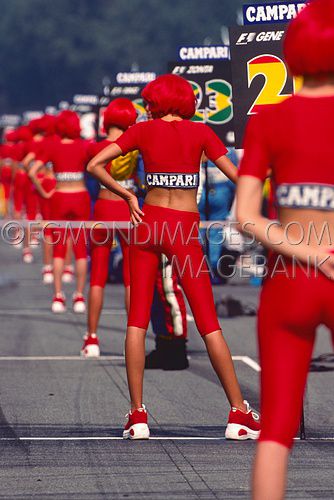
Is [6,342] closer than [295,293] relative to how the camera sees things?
No

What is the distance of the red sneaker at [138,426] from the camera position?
28.3ft

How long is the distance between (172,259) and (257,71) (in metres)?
1.20

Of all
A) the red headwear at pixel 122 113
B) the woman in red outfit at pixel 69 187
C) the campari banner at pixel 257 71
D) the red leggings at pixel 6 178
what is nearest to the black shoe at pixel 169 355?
the red headwear at pixel 122 113

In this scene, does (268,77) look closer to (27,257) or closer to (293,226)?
(293,226)

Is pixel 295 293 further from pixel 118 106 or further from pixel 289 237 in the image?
pixel 118 106

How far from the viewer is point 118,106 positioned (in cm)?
1146

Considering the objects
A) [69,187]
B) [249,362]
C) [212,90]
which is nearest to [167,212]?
[249,362]

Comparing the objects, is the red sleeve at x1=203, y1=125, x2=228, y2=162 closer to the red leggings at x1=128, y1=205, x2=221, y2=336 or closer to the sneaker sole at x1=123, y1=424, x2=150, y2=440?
the red leggings at x1=128, y1=205, x2=221, y2=336

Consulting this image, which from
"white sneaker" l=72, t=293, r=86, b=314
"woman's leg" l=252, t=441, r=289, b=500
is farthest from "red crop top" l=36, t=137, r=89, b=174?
"woman's leg" l=252, t=441, r=289, b=500

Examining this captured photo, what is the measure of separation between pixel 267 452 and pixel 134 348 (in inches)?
131

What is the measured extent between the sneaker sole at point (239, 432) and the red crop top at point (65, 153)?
735cm

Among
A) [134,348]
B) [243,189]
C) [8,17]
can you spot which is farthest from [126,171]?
[8,17]

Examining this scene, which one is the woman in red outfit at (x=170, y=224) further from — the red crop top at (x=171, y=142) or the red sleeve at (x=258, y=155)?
the red sleeve at (x=258, y=155)

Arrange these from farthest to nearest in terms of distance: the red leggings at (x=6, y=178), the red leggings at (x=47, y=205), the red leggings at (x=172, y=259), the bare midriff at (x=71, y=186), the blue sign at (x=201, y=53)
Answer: the red leggings at (x=6, y=178) < the red leggings at (x=47, y=205) < the bare midriff at (x=71, y=186) < the blue sign at (x=201, y=53) < the red leggings at (x=172, y=259)
